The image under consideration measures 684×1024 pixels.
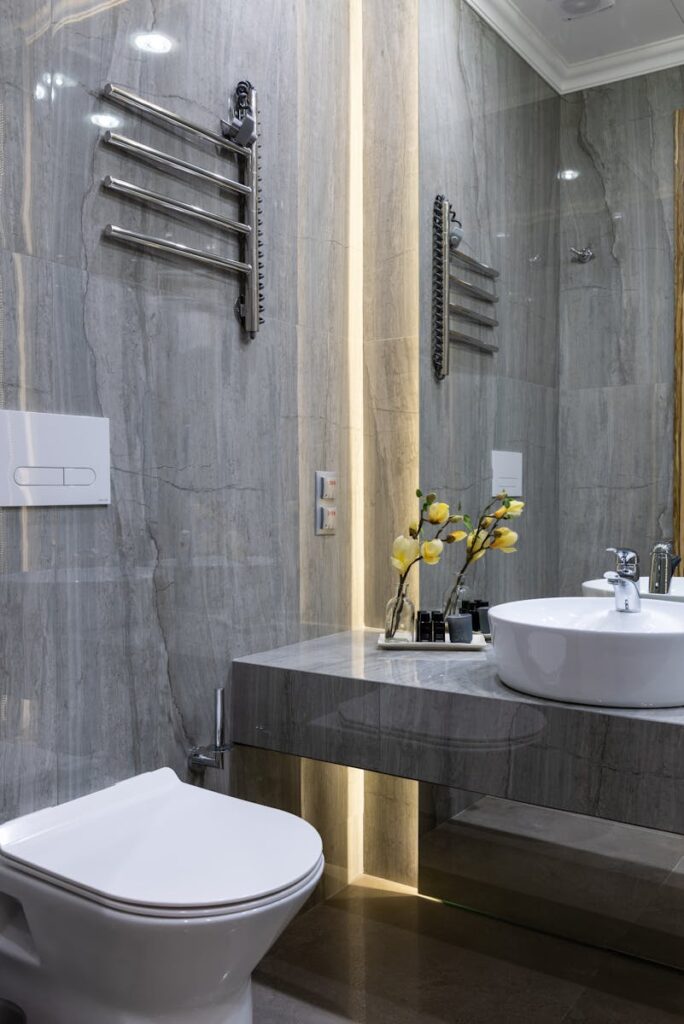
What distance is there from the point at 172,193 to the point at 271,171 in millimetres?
364

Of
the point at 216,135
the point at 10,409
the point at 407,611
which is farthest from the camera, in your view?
the point at 407,611

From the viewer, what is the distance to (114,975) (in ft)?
4.26

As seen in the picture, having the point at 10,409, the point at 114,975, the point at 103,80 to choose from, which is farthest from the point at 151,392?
the point at 114,975

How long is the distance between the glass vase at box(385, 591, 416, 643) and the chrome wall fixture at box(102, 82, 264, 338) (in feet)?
2.43

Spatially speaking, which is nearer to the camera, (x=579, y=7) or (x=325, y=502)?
(x=579, y=7)

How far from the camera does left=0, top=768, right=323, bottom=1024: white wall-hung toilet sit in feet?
4.09

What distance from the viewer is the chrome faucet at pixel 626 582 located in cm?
166

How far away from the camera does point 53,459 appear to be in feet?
5.03

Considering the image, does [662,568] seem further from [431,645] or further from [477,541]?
[431,645]

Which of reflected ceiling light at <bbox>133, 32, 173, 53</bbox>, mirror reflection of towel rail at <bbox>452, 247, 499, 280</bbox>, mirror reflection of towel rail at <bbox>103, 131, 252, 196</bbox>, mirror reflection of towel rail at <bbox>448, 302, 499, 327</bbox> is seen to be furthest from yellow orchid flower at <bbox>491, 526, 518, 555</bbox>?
reflected ceiling light at <bbox>133, 32, 173, 53</bbox>

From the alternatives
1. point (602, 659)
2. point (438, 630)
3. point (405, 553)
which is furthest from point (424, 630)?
point (602, 659)

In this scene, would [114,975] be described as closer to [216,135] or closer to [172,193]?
[172,193]

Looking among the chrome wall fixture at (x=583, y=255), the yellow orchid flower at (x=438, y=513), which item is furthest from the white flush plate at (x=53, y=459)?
the chrome wall fixture at (x=583, y=255)

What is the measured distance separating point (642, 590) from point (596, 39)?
125cm
